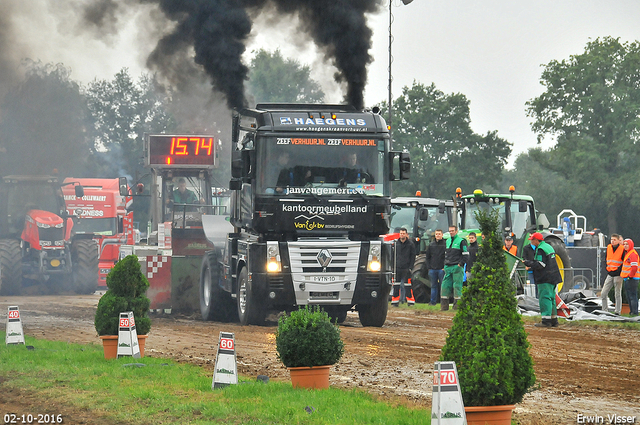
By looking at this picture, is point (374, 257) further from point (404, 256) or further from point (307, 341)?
point (404, 256)

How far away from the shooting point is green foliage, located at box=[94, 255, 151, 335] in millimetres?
11906

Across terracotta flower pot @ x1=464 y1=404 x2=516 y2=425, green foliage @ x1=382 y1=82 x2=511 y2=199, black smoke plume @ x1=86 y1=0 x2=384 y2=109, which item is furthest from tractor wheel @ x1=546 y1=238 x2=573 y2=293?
green foliage @ x1=382 y1=82 x2=511 y2=199

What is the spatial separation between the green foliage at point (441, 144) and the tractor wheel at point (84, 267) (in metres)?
37.3

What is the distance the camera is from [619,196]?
186 ft

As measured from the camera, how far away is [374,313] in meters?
16.8

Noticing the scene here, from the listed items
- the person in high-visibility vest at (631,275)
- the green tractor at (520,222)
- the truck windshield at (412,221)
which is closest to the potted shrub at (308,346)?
the person in high-visibility vest at (631,275)

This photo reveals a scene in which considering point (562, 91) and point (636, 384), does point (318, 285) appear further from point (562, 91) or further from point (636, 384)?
point (562, 91)

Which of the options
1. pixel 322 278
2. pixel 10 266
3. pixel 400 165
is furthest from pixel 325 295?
pixel 10 266

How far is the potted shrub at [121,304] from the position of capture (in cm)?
1188

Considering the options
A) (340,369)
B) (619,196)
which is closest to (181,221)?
(340,369)

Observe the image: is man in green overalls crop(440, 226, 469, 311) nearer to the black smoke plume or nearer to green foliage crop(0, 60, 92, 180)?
the black smoke plume

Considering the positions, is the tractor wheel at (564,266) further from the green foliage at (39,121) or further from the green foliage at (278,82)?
the green foliage at (278,82)

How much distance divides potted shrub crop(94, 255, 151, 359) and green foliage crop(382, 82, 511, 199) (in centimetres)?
5222

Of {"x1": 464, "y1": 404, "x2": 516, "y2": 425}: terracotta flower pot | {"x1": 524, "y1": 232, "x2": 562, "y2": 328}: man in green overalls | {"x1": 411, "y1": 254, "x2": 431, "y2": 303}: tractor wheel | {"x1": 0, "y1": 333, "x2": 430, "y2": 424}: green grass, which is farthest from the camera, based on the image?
{"x1": 411, "y1": 254, "x2": 431, "y2": 303}: tractor wheel
